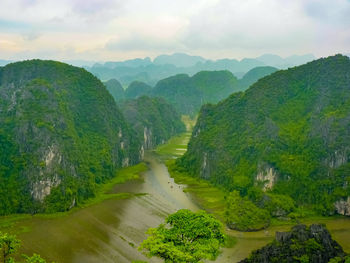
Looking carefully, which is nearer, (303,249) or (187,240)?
(187,240)

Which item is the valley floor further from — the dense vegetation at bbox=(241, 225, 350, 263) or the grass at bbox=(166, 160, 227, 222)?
the dense vegetation at bbox=(241, 225, 350, 263)

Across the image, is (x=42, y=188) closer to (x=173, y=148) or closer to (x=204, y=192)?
(x=204, y=192)

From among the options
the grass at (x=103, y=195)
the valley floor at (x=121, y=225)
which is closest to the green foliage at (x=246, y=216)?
the valley floor at (x=121, y=225)

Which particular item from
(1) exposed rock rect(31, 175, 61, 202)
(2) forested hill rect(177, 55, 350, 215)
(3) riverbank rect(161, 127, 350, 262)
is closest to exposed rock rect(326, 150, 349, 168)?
(2) forested hill rect(177, 55, 350, 215)

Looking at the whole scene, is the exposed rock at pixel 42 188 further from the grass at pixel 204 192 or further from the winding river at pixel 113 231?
the grass at pixel 204 192

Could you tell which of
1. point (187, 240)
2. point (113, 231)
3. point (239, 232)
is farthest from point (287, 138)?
point (187, 240)

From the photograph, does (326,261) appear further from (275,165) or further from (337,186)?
(275,165)

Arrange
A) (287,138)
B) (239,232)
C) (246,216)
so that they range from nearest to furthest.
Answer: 1. (239,232)
2. (246,216)
3. (287,138)
